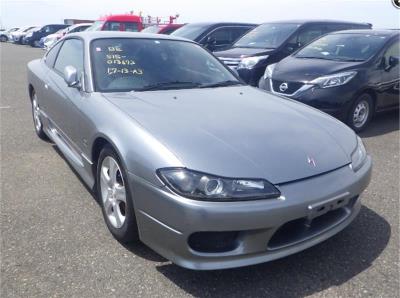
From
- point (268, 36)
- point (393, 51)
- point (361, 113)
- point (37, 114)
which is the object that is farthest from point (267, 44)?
point (37, 114)

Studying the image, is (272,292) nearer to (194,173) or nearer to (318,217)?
(318,217)

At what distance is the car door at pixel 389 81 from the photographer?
5836 mm

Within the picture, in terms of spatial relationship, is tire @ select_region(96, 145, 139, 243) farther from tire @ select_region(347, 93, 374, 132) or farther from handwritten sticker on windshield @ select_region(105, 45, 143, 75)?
tire @ select_region(347, 93, 374, 132)

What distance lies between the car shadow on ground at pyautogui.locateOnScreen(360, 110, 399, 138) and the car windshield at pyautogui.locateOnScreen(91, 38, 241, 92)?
2735 mm

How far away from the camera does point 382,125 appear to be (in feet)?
20.0

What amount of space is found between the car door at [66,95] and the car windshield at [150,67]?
0.20 meters

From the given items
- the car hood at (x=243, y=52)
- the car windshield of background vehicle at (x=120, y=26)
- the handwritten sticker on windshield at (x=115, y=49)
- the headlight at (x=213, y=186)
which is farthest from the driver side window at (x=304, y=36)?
the car windshield of background vehicle at (x=120, y=26)

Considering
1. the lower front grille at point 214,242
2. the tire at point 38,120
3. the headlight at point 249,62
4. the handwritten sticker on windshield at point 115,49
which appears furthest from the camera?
the headlight at point 249,62

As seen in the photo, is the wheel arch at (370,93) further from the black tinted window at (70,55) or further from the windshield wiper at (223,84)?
the black tinted window at (70,55)

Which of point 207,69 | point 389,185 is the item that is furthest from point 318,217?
point 207,69

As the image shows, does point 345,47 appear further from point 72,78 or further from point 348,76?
point 72,78

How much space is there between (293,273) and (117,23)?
15.0 m

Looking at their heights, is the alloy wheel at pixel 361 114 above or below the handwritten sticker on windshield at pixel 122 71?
below

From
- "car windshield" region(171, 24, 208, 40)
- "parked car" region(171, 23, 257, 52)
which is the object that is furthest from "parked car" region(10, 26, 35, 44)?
"parked car" region(171, 23, 257, 52)
